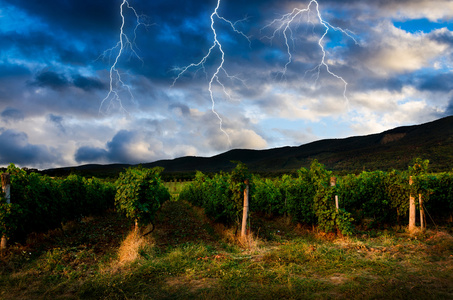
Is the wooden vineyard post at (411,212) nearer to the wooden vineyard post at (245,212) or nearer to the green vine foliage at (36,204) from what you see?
the wooden vineyard post at (245,212)

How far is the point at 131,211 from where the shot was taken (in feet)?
34.3

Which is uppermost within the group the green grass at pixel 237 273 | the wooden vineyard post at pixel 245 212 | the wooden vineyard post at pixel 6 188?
the wooden vineyard post at pixel 6 188

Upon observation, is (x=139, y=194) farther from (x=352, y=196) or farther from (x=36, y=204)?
(x=352, y=196)

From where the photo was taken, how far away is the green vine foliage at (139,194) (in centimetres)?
1057

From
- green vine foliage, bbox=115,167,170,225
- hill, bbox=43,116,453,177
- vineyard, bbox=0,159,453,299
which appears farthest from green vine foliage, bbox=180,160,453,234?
hill, bbox=43,116,453,177

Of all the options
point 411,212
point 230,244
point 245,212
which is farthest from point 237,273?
point 411,212

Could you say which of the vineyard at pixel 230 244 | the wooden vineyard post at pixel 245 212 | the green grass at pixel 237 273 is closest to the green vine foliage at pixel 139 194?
the vineyard at pixel 230 244

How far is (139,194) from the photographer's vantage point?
1088 centimetres

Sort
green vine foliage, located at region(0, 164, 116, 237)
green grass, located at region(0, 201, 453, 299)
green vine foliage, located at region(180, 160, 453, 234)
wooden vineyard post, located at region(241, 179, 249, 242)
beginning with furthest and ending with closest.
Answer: green vine foliage, located at region(180, 160, 453, 234)
wooden vineyard post, located at region(241, 179, 249, 242)
green vine foliage, located at region(0, 164, 116, 237)
green grass, located at region(0, 201, 453, 299)

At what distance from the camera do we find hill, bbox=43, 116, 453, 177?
75.4 meters

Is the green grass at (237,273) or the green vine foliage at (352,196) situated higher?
the green vine foliage at (352,196)

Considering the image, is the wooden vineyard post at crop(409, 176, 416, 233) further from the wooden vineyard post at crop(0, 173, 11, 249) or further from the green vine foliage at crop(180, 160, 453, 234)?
the wooden vineyard post at crop(0, 173, 11, 249)

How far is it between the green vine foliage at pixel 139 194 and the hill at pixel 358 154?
45.6 m

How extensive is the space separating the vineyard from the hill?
139 ft
